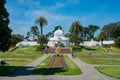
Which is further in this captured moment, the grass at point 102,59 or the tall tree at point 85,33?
the tall tree at point 85,33

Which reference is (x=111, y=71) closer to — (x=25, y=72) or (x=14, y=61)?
(x=25, y=72)

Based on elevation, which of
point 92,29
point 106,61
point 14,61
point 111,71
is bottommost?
point 111,71

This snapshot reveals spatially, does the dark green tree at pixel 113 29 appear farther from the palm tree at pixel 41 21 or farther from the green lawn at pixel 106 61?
the green lawn at pixel 106 61

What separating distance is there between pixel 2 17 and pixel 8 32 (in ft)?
6.83

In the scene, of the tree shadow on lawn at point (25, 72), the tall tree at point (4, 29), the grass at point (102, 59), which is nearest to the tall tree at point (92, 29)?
the grass at point (102, 59)

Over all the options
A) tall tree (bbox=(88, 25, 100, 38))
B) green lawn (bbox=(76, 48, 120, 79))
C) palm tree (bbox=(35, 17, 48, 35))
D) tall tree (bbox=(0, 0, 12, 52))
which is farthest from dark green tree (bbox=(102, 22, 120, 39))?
tall tree (bbox=(0, 0, 12, 52))

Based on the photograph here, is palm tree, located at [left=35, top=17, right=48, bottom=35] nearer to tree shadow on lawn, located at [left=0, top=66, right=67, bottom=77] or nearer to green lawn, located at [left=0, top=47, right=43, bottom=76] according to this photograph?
green lawn, located at [left=0, top=47, right=43, bottom=76]

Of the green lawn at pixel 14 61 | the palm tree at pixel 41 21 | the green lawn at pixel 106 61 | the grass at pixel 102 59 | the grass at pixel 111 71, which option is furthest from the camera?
the palm tree at pixel 41 21

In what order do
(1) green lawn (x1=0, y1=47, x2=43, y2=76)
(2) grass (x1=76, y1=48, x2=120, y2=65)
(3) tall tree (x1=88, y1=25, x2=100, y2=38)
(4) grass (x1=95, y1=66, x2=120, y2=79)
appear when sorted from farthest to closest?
(3) tall tree (x1=88, y1=25, x2=100, y2=38), (2) grass (x1=76, y1=48, x2=120, y2=65), (1) green lawn (x1=0, y1=47, x2=43, y2=76), (4) grass (x1=95, y1=66, x2=120, y2=79)

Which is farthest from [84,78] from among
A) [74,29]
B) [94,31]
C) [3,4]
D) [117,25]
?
[94,31]

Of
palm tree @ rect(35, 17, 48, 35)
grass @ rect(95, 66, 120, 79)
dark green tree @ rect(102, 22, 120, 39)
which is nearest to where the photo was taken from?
grass @ rect(95, 66, 120, 79)

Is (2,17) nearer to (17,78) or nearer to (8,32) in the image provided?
(8,32)

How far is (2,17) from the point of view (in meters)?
34.3

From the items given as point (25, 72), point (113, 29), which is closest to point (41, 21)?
point (113, 29)
